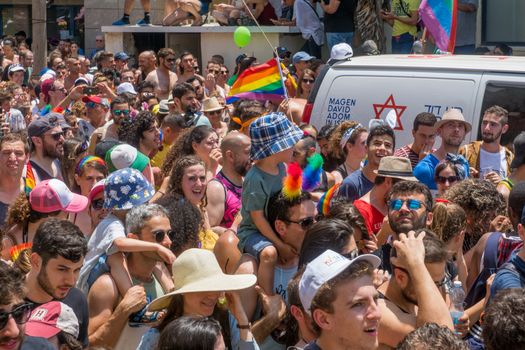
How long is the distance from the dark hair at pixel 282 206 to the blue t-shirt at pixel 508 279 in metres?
1.28

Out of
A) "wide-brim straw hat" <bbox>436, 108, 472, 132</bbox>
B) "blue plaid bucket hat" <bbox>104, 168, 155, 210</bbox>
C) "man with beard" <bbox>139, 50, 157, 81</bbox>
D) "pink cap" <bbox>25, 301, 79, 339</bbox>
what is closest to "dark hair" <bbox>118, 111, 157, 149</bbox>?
"wide-brim straw hat" <bbox>436, 108, 472, 132</bbox>

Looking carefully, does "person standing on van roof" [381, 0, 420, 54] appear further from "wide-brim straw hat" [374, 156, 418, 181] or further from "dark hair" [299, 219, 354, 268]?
"dark hair" [299, 219, 354, 268]

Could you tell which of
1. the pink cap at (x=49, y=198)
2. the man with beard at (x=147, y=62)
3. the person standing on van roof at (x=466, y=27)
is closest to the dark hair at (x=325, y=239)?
the pink cap at (x=49, y=198)

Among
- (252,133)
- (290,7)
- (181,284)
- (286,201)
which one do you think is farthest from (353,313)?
(290,7)

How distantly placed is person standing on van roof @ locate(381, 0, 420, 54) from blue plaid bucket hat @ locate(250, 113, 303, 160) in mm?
9103

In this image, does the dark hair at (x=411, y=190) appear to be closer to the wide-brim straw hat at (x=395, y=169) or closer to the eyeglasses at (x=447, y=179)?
the wide-brim straw hat at (x=395, y=169)

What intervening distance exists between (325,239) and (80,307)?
124 centimetres

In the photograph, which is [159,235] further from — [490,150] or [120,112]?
[120,112]

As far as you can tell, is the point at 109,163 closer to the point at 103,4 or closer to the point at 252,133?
the point at 252,133

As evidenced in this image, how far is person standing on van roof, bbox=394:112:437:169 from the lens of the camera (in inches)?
323

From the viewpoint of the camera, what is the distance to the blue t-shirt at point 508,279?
4730mm

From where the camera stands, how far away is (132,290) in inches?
201

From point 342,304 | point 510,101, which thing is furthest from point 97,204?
point 510,101

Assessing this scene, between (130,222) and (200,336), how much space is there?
174 centimetres
